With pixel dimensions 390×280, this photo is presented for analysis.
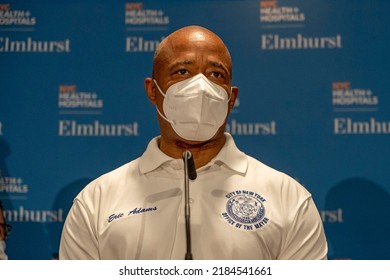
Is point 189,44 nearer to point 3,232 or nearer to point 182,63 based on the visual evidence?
point 182,63

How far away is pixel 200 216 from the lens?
1.93 m

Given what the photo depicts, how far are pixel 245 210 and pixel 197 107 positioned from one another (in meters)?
0.37

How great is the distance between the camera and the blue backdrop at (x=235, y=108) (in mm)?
2840

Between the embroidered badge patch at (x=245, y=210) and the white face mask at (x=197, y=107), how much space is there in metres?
0.24

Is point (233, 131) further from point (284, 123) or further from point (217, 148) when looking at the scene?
point (217, 148)

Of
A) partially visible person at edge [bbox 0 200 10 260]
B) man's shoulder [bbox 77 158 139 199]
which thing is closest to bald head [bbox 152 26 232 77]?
man's shoulder [bbox 77 158 139 199]

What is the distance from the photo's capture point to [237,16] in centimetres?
301

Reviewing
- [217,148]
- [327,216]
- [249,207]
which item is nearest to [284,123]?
[327,216]

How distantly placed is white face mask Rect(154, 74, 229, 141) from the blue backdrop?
889 mm

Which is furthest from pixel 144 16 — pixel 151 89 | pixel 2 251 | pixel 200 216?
pixel 200 216

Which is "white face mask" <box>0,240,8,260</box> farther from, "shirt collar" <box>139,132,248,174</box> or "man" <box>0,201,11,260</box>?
"shirt collar" <box>139,132,248,174</box>

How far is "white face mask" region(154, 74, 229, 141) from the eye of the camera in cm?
200

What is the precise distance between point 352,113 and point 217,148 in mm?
997
